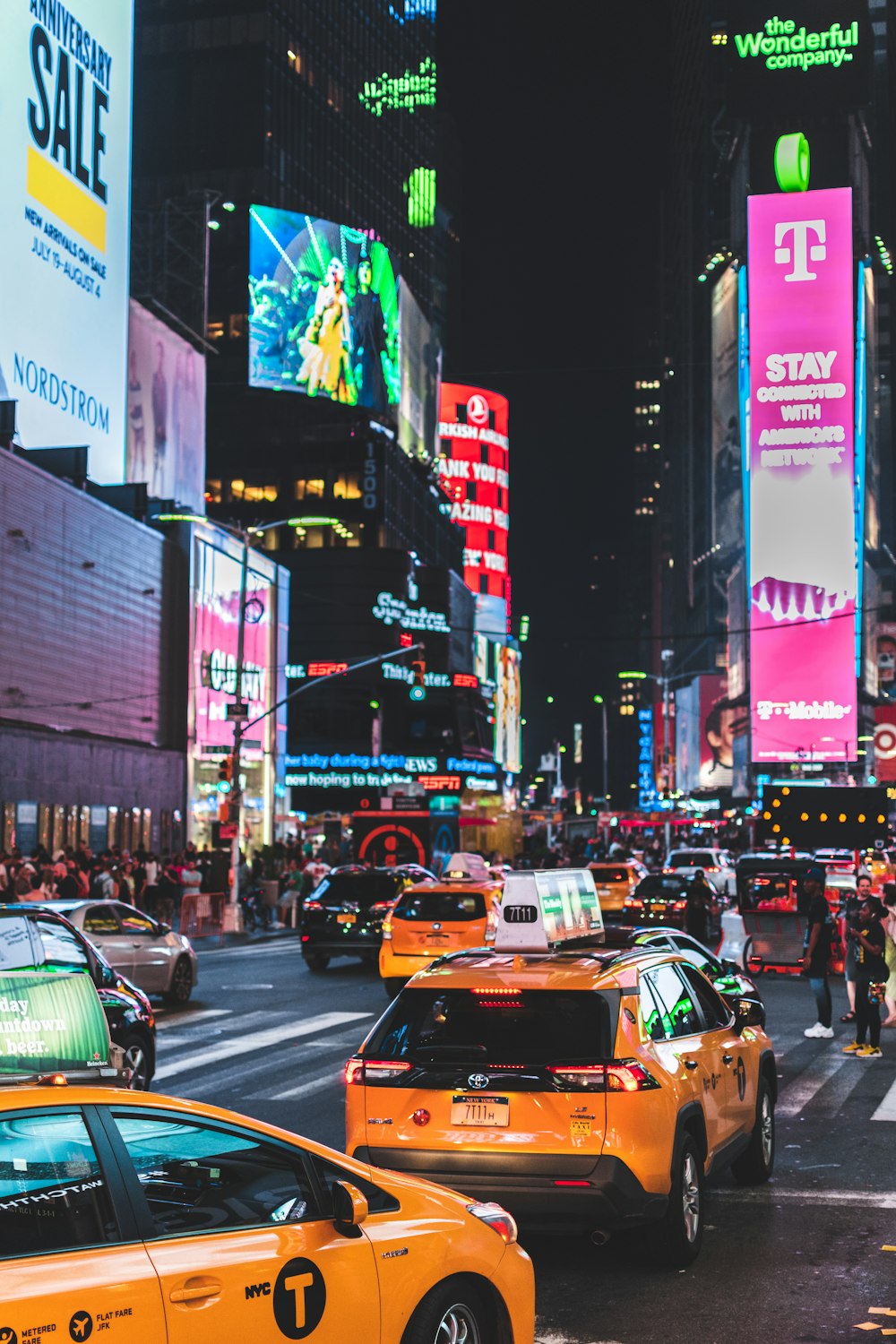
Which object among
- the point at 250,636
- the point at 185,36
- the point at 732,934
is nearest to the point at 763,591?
the point at 185,36

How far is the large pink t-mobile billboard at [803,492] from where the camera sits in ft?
374

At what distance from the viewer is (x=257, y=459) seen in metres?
96.0

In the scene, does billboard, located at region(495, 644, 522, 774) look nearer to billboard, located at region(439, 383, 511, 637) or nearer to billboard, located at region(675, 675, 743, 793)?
billboard, located at region(439, 383, 511, 637)

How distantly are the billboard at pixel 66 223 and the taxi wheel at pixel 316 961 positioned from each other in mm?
21223

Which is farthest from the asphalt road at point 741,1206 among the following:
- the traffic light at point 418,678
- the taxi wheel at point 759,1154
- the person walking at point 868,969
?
the traffic light at point 418,678

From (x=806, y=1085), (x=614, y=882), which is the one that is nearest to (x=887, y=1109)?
(x=806, y=1085)

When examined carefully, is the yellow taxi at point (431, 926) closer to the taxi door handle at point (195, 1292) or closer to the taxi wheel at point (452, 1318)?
the taxi wheel at point (452, 1318)

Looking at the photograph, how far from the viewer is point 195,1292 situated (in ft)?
14.4

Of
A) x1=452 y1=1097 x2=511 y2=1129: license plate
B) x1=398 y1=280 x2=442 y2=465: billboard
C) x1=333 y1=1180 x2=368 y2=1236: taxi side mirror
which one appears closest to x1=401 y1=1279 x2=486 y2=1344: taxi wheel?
x1=333 y1=1180 x2=368 y2=1236: taxi side mirror

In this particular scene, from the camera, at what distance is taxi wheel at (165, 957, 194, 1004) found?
2038 centimetres

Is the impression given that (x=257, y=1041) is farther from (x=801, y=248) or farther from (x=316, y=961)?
(x=801, y=248)

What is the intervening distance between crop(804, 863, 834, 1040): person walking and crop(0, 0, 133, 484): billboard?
3017 cm

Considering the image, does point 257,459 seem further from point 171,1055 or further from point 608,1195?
point 608,1195

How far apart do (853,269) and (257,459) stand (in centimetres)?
4955
